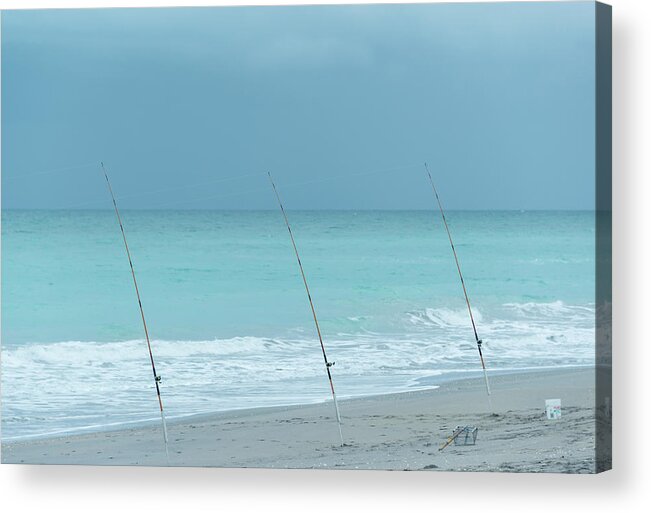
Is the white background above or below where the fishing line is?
below

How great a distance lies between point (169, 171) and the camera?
9.92 m

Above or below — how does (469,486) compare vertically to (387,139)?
below

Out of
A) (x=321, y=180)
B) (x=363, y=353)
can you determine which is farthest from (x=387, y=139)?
(x=363, y=353)

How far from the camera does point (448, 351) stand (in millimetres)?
9680

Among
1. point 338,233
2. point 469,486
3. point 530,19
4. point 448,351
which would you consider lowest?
point 469,486

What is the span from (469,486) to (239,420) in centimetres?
120

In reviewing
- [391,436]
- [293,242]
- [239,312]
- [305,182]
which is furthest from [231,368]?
[305,182]

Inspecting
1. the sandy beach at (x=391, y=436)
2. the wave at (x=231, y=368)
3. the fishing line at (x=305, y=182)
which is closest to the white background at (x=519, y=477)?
the sandy beach at (x=391, y=436)

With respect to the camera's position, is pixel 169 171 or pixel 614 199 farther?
pixel 169 171

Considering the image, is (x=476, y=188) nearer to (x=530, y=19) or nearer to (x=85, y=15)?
(x=530, y=19)

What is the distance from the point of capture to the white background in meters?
9.26

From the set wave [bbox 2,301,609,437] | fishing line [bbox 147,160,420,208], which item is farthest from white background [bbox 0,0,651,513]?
fishing line [bbox 147,160,420,208]

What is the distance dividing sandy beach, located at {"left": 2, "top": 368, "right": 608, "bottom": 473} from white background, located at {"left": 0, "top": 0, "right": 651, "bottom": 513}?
0.10 m

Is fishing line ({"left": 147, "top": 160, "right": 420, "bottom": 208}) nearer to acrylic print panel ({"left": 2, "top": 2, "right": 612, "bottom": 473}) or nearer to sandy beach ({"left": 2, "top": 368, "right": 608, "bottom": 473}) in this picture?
acrylic print panel ({"left": 2, "top": 2, "right": 612, "bottom": 473})
